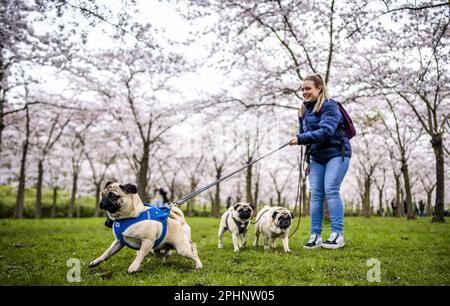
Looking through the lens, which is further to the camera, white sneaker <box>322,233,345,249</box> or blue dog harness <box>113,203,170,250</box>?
white sneaker <box>322,233,345,249</box>

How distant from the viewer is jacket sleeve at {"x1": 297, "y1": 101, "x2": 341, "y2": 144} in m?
4.74

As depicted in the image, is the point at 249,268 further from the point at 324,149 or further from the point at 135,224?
the point at 324,149

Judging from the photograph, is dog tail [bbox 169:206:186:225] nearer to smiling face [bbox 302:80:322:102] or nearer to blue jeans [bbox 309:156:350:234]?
blue jeans [bbox 309:156:350:234]

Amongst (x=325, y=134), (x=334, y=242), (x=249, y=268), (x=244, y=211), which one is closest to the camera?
(x=249, y=268)

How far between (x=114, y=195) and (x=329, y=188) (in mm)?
3144

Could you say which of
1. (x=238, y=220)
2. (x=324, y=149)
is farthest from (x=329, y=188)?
(x=238, y=220)

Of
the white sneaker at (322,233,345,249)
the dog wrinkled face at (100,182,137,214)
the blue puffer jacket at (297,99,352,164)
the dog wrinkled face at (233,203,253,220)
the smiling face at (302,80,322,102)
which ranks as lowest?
the white sneaker at (322,233,345,249)

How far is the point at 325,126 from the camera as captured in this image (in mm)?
4801

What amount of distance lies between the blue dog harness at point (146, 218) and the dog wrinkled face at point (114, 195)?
20cm

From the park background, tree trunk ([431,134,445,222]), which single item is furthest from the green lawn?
tree trunk ([431,134,445,222])

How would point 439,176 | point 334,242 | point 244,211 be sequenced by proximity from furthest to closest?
point 439,176, point 244,211, point 334,242

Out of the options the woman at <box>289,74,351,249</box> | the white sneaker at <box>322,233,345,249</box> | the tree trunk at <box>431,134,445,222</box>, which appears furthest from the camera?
the tree trunk at <box>431,134,445,222</box>

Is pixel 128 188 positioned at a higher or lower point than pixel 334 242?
higher

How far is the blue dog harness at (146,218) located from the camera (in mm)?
3859
